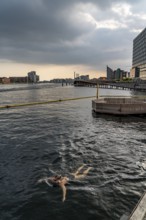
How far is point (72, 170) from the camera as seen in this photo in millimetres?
14516

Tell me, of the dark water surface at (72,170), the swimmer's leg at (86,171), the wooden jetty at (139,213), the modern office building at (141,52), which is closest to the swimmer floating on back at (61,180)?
the swimmer's leg at (86,171)

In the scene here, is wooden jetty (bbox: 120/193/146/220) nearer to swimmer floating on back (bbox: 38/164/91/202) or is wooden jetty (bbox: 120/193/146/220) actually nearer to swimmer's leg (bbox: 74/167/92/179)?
swimmer floating on back (bbox: 38/164/91/202)

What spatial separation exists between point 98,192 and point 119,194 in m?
1.19

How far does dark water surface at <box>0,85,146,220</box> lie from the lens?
1035 cm

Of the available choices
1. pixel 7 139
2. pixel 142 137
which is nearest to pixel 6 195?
pixel 7 139

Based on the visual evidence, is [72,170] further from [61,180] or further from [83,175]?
[61,180]

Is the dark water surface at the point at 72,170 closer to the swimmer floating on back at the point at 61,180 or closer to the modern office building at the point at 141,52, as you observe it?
the swimmer floating on back at the point at 61,180

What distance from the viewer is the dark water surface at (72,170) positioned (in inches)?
408

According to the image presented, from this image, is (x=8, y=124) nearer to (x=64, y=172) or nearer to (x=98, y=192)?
(x=64, y=172)

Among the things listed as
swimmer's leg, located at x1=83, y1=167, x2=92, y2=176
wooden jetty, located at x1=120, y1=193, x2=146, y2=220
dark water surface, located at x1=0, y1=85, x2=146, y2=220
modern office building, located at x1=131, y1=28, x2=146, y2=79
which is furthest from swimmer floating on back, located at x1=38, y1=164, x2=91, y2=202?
modern office building, located at x1=131, y1=28, x2=146, y2=79

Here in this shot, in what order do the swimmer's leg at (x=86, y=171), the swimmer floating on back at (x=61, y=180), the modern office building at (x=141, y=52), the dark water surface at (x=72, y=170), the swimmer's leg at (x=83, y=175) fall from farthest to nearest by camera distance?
the modern office building at (x=141, y=52) → the swimmer's leg at (x=86, y=171) → the swimmer's leg at (x=83, y=175) → the swimmer floating on back at (x=61, y=180) → the dark water surface at (x=72, y=170)

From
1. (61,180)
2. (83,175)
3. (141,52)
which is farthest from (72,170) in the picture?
(141,52)

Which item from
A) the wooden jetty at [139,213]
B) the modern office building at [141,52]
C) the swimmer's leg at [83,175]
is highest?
the modern office building at [141,52]

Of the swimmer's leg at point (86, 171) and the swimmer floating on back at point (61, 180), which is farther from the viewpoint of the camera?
the swimmer's leg at point (86, 171)
